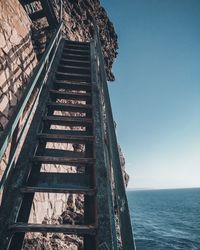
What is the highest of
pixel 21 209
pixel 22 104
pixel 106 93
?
pixel 106 93

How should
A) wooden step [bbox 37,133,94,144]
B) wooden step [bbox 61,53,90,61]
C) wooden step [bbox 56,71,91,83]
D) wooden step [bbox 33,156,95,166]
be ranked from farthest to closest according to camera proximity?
wooden step [bbox 61,53,90,61] → wooden step [bbox 56,71,91,83] → wooden step [bbox 37,133,94,144] → wooden step [bbox 33,156,95,166]

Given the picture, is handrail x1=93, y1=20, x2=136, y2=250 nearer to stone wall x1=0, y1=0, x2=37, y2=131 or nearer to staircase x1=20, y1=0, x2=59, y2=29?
stone wall x1=0, y1=0, x2=37, y2=131

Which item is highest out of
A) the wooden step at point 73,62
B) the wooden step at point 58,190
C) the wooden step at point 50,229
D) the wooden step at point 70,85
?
the wooden step at point 73,62

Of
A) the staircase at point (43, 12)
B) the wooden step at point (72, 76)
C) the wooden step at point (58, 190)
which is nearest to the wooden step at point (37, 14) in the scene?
the staircase at point (43, 12)

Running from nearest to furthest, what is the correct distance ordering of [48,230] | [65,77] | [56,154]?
[48,230], [56,154], [65,77]

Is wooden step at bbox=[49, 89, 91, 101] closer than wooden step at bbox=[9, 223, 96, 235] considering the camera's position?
No

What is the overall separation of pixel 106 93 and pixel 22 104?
1351 millimetres

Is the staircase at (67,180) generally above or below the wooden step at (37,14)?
below

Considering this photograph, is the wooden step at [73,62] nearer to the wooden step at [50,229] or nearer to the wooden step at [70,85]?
the wooden step at [70,85]

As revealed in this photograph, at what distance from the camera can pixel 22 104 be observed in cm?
247

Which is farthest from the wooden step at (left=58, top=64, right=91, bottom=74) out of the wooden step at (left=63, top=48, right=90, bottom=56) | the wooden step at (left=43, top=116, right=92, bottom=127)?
the wooden step at (left=43, top=116, right=92, bottom=127)

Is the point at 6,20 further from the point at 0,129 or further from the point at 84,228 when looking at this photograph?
the point at 84,228

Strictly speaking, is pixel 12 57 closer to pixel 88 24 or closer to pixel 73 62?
pixel 73 62

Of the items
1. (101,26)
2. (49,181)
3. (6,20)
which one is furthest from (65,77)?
(101,26)
